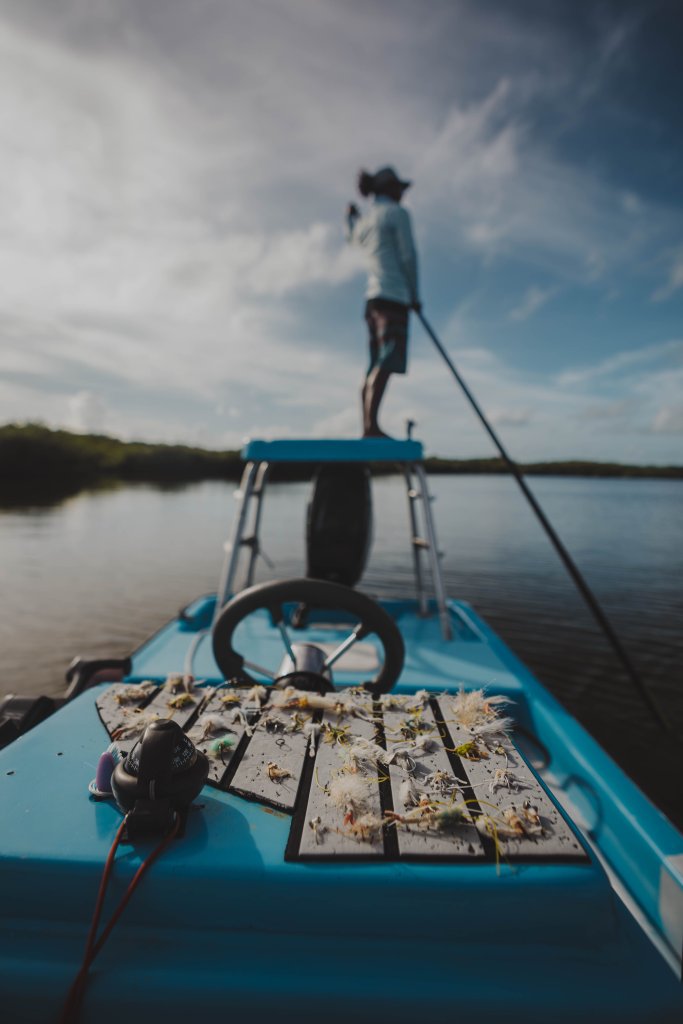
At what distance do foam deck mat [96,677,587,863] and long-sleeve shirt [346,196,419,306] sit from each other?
3415 millimetres

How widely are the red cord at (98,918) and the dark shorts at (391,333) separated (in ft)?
11.8

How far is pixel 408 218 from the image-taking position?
405 cm

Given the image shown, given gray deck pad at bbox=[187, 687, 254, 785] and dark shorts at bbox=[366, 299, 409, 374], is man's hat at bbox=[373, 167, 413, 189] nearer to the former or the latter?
dark shorts at bbox=[366, 299, 409, 374]

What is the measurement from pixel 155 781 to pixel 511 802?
82 centimetres

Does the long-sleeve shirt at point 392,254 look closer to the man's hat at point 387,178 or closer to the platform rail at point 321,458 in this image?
the man's hat at point 387,178

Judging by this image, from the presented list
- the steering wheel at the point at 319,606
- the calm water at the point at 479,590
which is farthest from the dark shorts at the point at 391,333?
the calm water at the point at 479,590

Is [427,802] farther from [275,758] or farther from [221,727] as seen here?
[221,727]

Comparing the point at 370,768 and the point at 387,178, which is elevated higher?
the point at 387,178

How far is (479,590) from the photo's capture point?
11.1 meters

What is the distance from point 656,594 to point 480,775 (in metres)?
11.6

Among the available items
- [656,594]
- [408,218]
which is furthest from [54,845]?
[656,594]

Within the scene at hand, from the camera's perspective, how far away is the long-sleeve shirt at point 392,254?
4.03 metres

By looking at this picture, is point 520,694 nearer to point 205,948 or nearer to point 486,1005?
point 486,1005

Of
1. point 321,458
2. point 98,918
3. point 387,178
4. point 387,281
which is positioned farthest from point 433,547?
point 387,178
